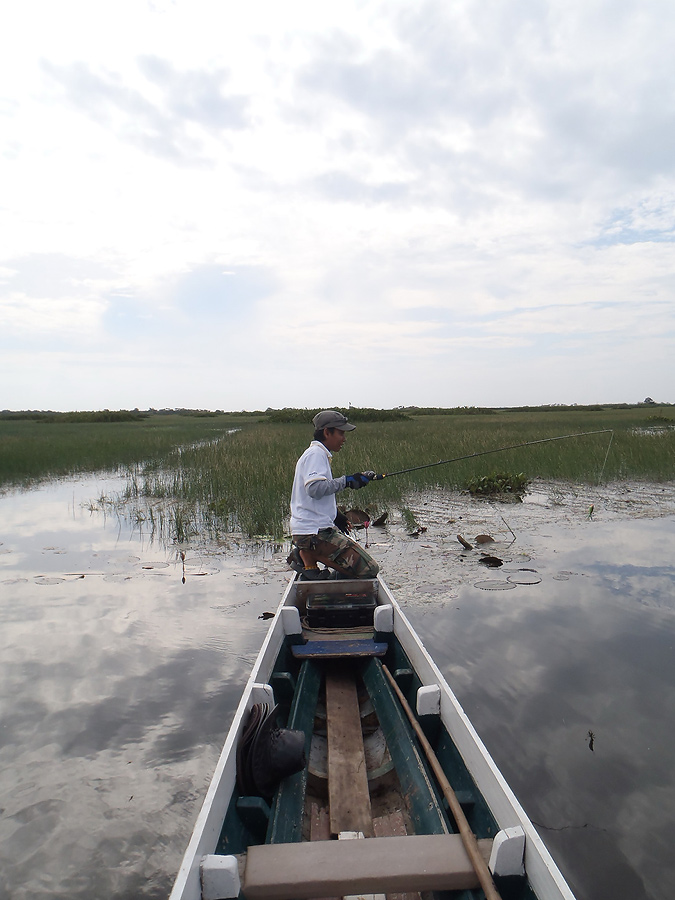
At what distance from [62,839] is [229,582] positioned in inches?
154

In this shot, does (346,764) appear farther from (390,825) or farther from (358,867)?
(358,867)

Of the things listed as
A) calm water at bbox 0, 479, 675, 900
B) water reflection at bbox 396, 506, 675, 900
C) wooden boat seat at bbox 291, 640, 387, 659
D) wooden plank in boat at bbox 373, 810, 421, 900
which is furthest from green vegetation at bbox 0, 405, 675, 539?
wooden plank in boat at bbox 373, 810, 421, 900

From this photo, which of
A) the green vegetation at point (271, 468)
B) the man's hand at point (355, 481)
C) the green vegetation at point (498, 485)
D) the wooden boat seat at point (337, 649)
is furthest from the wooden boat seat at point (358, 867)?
the green vegetation at point (498, 485)

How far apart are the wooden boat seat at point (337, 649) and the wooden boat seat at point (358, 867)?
1945mm

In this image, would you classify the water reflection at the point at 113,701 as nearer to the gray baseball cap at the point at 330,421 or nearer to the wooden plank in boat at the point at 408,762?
the wooden plank in boat at the point at 408,762

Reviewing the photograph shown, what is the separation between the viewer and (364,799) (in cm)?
278

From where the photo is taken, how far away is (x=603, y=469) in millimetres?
13281

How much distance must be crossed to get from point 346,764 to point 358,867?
1.09 metres

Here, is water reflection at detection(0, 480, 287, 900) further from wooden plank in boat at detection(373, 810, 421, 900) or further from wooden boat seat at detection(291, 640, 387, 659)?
wooden plank in boat at detection(373, 810, 421, 900)

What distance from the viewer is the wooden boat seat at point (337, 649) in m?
4.07

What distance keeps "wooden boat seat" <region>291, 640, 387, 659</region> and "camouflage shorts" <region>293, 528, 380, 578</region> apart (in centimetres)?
84

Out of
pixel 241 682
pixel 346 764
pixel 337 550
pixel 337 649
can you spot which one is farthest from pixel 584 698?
pixel 241 682

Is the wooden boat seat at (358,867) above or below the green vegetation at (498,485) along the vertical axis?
below

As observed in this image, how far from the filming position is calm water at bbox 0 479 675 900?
285cm
